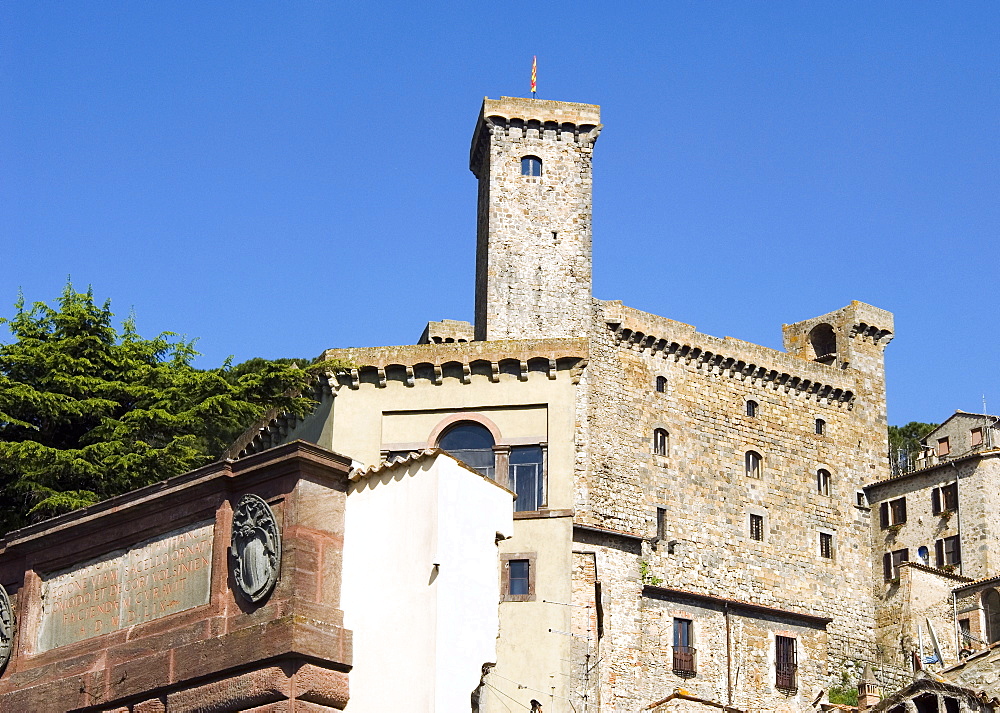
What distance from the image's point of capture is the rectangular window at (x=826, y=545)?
55.6 meters

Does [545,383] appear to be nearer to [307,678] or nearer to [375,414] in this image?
[375,414]

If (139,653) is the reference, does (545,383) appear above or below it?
above

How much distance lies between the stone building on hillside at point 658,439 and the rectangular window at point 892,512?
540mm

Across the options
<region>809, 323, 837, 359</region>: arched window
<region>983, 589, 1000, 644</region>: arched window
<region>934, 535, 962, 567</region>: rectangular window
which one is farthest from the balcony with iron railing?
<region>809, 323, 837, 359</region>: arched window

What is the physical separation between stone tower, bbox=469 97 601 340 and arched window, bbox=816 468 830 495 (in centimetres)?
1190

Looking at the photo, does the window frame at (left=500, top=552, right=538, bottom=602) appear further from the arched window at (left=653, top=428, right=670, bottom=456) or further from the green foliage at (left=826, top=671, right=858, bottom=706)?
the green foliage at (left=826, top=671, right=858, bottom=706)

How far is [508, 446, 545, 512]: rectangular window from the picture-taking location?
33.1 meters

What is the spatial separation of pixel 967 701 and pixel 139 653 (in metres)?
22.2

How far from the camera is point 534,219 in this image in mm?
51688

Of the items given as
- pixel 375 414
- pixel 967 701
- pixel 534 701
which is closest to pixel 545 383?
pixel 375 414

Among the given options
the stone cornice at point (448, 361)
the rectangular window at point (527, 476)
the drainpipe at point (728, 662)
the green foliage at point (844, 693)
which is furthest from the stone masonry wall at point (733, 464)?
the rectangular window at point (527, 476)

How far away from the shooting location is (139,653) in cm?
2014

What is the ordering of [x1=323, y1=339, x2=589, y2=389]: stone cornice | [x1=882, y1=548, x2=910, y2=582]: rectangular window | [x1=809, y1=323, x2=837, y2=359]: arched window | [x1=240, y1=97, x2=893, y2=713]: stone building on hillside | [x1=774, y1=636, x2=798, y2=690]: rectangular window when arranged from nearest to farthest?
[x1=323, y1=339, x2=589, y2=389]: stone cornice
[x1=240, y1=97, x2=893, y2=713]: stone building on hillside
[x1=774, y1=636, x2=798, y2=690]: rectangular window
[x1=882, y1=548, x2=910, y2=582]: rectangular window
[x1=809, y1=323, x2=837, y2=359]: arched window

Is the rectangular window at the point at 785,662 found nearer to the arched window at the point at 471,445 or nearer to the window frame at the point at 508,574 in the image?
the window frame at the point at 508,574
